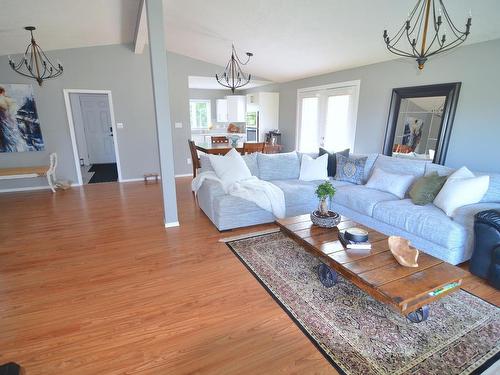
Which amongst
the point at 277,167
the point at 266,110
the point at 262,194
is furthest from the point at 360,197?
the point at 266,110

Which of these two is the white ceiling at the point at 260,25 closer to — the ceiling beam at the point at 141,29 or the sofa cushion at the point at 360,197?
the ceiling beam at the point at 141,29

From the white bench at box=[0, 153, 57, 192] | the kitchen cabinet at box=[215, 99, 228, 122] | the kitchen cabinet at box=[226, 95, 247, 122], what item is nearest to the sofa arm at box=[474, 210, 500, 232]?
the white bench at box=[0, 153, 57, 192]

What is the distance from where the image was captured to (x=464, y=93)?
333 centimetres

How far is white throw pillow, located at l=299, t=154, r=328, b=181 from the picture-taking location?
414 cm

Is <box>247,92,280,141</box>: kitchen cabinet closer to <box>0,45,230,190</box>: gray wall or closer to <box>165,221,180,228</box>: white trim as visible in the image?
<box>0,45,230,190</box>: gray wall

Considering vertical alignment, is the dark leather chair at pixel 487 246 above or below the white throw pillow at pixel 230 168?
below

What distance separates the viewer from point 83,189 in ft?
18.0

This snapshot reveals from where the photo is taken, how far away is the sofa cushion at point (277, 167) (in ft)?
13.7

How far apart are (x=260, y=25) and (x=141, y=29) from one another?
1951 mm

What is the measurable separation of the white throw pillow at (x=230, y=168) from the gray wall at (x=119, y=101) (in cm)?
291

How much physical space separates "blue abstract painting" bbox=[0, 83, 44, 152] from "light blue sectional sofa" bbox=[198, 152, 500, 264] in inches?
151

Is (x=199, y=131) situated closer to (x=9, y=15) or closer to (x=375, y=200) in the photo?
(x=9, y=15)

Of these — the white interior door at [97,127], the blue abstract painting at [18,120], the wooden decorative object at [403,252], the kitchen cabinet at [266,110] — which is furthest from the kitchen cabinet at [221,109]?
the wooden decorative object at [403,252]

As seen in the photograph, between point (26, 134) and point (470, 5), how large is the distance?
23.5 feet
